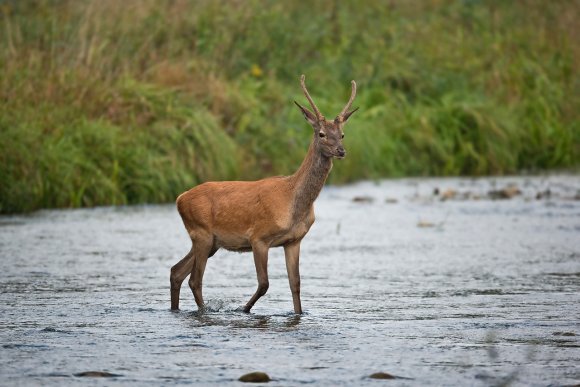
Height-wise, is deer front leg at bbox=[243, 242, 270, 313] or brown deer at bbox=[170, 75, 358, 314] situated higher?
brown deer at bbox=[170, 75, 358, 314]

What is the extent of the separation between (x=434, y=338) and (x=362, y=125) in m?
13.8

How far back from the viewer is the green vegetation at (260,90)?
1814cm

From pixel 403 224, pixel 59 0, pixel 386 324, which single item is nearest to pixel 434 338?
pixel 386 324

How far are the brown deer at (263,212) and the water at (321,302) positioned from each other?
334 millimetres

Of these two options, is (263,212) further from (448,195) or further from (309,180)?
(448,195)

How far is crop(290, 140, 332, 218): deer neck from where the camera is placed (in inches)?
399

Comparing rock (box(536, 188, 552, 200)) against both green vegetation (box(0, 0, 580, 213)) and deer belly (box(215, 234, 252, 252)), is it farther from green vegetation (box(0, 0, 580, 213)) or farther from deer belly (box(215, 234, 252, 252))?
deer belly (box(215, 234, 252, 252))

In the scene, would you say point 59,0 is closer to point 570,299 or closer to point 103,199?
point 103,199

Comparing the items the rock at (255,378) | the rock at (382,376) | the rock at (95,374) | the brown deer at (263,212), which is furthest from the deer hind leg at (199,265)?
the rock at (382,376)

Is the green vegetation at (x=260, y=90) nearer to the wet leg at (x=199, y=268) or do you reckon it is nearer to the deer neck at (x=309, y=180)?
the wet leg at (x=199, y=268)

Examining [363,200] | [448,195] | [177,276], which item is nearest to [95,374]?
[177,276]

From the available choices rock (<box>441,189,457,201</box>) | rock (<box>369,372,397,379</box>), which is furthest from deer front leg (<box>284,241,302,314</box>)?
rock (<box>441,189,457,201</box>)

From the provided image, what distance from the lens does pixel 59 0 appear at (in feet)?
75.6

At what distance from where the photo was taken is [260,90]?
22.7 m
